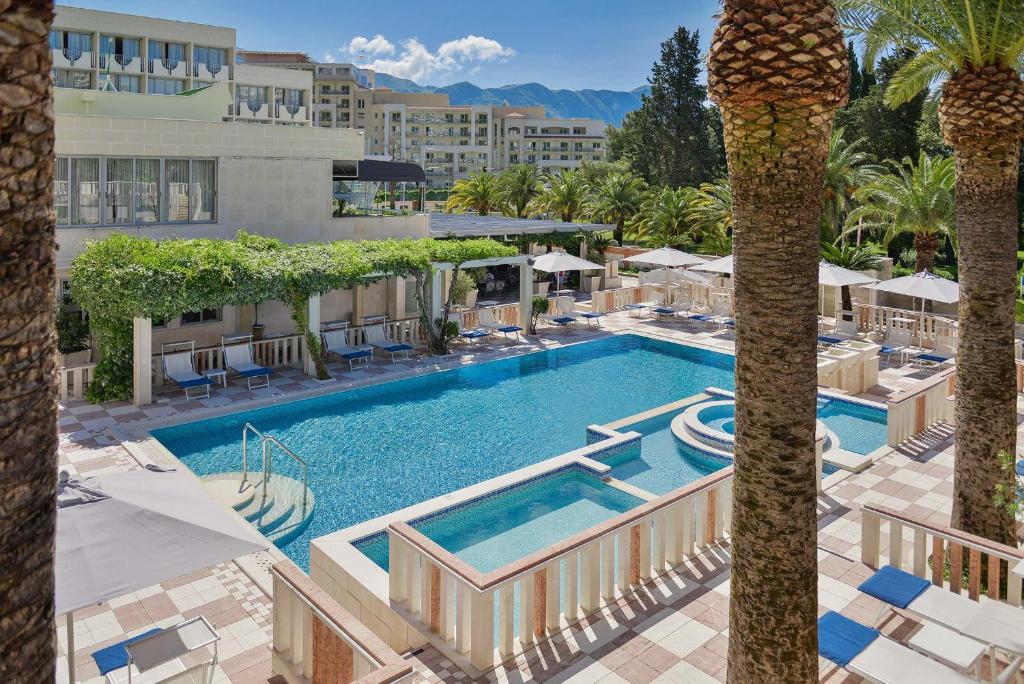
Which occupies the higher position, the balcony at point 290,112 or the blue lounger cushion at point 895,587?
the balcony at point 290,112

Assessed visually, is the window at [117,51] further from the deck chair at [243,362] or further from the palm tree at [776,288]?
the palm tree at [776,288]

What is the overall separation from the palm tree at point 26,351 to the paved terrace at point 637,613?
5.16m

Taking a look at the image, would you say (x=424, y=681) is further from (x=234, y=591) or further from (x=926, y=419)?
(x=926, y=419)

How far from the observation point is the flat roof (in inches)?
1230

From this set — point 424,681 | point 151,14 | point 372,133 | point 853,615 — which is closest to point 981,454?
point 853,615

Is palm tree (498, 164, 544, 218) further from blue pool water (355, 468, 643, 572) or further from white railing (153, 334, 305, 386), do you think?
blue pool water (355, 468, 643, 572)

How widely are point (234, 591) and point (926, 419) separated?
1309cm

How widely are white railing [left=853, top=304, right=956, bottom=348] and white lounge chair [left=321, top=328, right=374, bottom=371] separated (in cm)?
1595

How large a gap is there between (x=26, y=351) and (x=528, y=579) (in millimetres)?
5677

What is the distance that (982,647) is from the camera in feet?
22.0

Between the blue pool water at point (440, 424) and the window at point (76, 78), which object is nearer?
the blue pool water at point (440, 424)

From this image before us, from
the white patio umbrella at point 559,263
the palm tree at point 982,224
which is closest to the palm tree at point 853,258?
the white patio umbrella at point 559,263

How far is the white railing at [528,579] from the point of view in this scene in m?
7.06

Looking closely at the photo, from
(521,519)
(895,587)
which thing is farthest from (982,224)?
(521,519)
